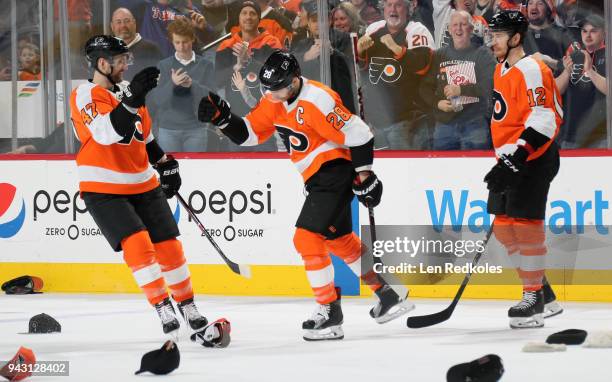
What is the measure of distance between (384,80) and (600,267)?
5.24ft

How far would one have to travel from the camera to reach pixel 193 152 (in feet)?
23.5

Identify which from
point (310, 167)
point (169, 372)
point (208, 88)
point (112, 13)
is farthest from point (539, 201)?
point (112, 13)

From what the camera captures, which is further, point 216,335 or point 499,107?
point 499,107

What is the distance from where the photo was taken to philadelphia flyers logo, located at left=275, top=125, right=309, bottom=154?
5.25 meters

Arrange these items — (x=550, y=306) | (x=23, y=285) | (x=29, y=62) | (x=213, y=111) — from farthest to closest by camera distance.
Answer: (x=29, y=62) → (x=23, y=285) → (x=550, y=306) → (x=213, y=111)

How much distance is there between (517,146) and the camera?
207 inches

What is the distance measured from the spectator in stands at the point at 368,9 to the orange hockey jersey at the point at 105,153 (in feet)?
7.27

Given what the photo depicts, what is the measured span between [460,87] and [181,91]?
1623 millimetres

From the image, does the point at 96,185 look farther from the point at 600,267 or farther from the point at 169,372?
the point at 600,267

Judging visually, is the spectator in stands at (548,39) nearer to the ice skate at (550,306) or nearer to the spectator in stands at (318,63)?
the spectator in stands at (318,63)

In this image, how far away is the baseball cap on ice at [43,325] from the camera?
18.3 ft

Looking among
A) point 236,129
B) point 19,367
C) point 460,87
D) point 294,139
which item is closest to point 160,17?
point 460,87

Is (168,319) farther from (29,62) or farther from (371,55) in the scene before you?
(29,62)

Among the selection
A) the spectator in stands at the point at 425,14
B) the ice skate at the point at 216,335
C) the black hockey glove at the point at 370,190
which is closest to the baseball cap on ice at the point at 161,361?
the ice skate at the point at 216,335
